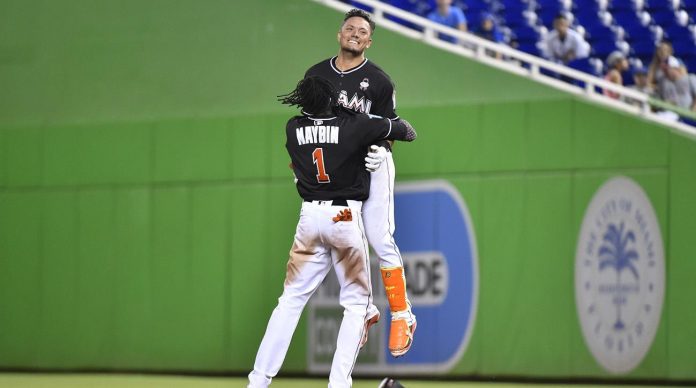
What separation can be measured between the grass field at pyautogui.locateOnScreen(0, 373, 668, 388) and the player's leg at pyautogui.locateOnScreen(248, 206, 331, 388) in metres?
1.93

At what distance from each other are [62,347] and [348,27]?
4187 millimetres

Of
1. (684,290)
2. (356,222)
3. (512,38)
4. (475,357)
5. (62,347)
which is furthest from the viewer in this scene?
(512,38)

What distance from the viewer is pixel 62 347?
8.45 meters

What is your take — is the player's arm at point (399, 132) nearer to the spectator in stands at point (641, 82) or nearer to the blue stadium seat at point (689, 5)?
the spectator in stands at point (641, 82)

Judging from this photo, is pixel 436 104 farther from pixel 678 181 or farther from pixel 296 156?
pixel 296 156

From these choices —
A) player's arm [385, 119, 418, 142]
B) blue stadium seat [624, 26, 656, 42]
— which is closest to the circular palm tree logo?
player's arm [385, 119, 418, 142]

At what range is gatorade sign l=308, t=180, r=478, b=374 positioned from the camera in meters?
7.34

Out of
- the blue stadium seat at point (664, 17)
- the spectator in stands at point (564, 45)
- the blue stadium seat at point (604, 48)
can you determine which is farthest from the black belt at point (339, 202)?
the blue stadium seat at point (664, 17)

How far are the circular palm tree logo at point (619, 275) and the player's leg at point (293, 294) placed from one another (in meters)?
2.27

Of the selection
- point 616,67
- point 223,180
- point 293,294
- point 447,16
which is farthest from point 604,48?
point 293,294

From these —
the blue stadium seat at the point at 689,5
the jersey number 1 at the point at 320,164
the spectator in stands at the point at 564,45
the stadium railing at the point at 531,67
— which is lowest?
the jersey number 1 at the point at 320,164

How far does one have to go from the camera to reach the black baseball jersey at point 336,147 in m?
5.23

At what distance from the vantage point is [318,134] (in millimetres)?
5250

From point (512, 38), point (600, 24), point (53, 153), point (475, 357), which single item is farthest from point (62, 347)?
point (600, 24)
